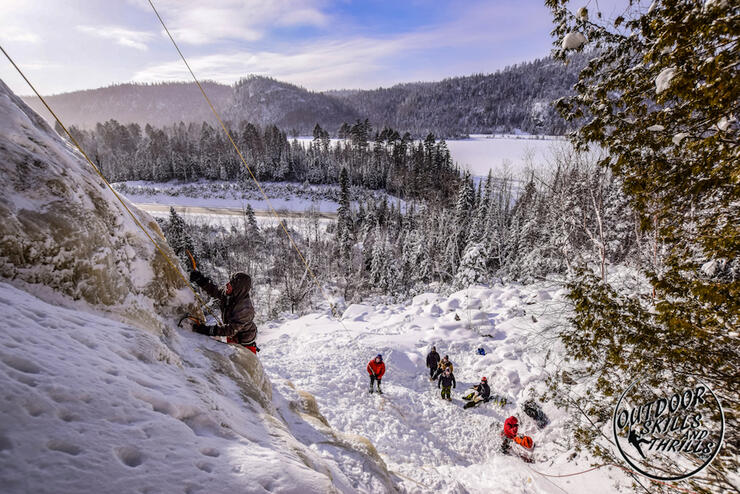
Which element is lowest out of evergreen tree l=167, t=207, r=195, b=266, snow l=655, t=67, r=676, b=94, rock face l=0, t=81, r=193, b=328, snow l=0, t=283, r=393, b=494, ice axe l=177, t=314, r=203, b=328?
evergreen tree l=167, t=207, r=195, b=266

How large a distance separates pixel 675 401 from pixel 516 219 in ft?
108

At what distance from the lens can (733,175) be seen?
315cm

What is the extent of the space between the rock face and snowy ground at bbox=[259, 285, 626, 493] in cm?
474

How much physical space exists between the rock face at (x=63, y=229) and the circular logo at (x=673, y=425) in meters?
7.16

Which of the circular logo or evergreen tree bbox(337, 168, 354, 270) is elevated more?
the circular logo

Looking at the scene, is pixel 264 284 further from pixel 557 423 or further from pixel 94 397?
pixel 94 397

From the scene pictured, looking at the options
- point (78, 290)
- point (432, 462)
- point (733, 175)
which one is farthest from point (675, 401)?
point (78, 290)

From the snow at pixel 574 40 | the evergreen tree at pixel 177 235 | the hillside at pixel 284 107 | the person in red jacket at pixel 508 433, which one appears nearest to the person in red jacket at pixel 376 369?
the person in red jacket at pixel 508 433

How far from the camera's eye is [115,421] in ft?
7.52

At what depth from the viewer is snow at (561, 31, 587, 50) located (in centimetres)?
423

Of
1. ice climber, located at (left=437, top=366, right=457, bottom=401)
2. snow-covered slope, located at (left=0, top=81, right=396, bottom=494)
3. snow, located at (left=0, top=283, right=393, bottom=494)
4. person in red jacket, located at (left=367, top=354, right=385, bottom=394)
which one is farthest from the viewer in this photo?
ice climber, located at (left=437, top=366, right=457, bottom=401)

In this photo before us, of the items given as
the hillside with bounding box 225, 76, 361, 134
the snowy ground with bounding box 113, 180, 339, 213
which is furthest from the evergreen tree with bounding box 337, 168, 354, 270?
the hillside with bounding box 225, 76, 361, 134

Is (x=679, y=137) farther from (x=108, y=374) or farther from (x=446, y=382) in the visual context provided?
(x=446, y=382)

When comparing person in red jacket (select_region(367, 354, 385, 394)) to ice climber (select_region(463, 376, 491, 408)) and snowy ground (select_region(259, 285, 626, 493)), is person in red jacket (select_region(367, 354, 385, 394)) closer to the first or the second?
snowy ground (select_region(259, 285, 626, 493))
